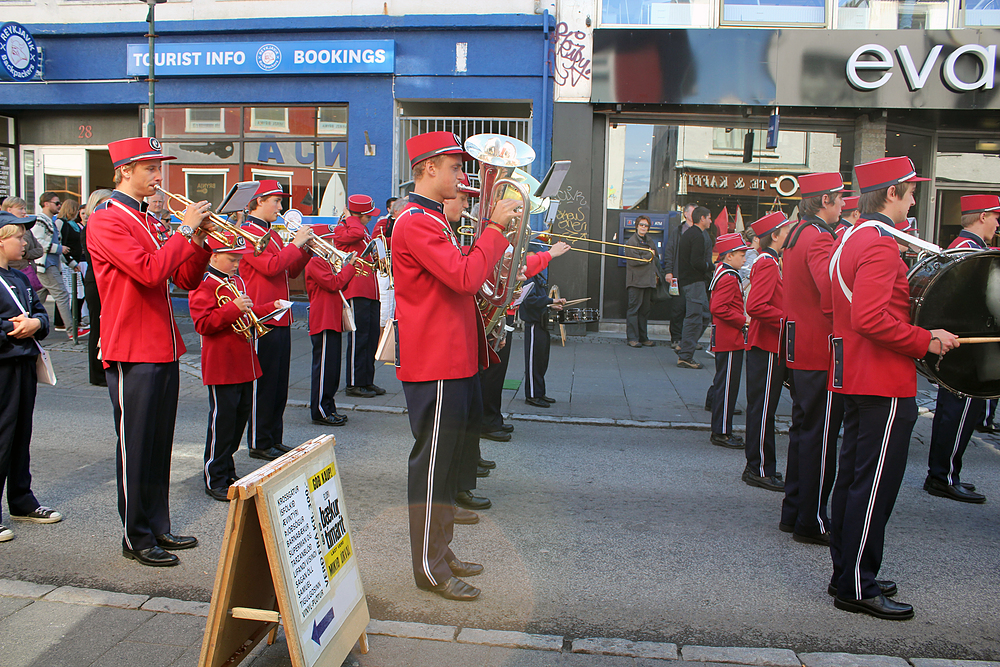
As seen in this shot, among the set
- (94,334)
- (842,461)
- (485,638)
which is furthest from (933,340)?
(94,334)

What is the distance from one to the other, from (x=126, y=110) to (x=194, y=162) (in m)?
1.94

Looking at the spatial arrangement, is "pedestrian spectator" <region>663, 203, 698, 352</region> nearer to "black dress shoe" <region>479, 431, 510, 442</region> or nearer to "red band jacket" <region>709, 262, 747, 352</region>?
"red band jacket" <region>709, 262, 747, 352</region>

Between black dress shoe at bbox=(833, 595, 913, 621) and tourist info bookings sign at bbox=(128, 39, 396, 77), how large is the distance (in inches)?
465

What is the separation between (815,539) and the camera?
4480mm

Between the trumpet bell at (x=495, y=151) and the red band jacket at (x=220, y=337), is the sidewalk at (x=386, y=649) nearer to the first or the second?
the red band jacket at (x=220, y=337)

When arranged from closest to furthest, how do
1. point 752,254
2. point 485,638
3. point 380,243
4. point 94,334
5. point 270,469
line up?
point 270,469 → point 485,638 → point 94,334 → point 380,243 → point 752,254

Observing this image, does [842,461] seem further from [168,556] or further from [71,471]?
[71,471]

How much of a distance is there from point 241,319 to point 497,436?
264 cm

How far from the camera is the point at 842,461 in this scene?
12.5 ft

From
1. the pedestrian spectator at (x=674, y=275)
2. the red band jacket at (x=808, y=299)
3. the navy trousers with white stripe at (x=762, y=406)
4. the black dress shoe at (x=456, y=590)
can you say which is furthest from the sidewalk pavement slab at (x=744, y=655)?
the pedestrian spectator at (x=674, y=275)

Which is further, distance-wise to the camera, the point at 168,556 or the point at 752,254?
the point at 752,254

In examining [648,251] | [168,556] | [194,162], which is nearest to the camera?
[168,556]

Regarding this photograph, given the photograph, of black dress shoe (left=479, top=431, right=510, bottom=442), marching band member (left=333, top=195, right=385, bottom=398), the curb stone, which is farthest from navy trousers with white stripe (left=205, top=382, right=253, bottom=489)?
marching band member (left=333, top=195, right=385, bottom=398)

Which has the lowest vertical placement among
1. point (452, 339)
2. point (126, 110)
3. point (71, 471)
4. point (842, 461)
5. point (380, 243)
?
point (71, 471)
